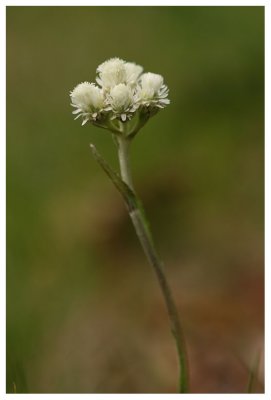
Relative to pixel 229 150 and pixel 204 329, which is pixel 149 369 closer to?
pixel 204 329

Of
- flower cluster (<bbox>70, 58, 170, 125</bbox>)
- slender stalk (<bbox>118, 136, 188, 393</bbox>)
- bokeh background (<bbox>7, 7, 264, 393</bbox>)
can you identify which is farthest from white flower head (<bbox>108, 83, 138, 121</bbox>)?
bokeh background (<bbox>7, 7, 264, 393</bbox>)

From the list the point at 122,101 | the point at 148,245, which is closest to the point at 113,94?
the point at 122,101

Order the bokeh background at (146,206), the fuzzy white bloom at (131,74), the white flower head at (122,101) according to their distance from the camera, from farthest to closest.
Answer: the bokeh background at (146,206) → the fuzzy white bloom at (131,74) → the white flower head at (122,101)

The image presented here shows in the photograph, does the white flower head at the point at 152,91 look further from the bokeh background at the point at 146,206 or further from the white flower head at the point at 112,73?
the bokeh background at the point at 146,206

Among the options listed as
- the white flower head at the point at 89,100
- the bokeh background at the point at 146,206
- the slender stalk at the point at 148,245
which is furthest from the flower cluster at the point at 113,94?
the bokeh background at the point at 146,206

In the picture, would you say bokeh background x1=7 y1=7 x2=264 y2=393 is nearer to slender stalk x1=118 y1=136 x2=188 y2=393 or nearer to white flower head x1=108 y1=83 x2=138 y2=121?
slender stalk x1=118 y1=136 x2=188 y2=393

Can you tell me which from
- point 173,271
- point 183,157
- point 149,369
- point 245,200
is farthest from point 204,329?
point 183,157

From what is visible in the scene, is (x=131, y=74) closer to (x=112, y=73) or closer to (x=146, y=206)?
(x=112, y=73)
